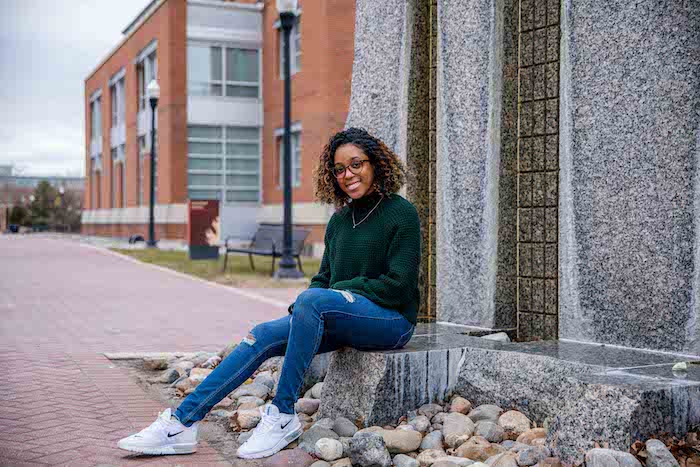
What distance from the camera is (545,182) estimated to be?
5109 millimetres

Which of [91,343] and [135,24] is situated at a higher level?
[135,24]

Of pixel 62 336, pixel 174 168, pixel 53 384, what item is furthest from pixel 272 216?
pixel 53 384

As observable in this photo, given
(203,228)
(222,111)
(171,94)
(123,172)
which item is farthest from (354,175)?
(123,172)

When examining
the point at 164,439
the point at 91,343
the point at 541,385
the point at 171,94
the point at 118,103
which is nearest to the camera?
the point at 164,439

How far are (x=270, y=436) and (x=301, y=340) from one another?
482mm

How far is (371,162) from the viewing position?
4.46 m

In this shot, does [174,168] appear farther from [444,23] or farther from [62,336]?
[444,23]

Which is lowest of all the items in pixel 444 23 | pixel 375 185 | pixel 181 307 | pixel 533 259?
pixel 181 307

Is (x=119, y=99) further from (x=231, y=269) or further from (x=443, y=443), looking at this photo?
(x=443, y=443)

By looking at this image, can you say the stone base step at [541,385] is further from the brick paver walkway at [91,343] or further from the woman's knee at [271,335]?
the brick paver walkway at [91,343]

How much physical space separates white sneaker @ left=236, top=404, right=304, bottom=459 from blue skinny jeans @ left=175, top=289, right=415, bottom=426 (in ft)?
0.15

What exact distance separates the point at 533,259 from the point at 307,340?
1.81 meters

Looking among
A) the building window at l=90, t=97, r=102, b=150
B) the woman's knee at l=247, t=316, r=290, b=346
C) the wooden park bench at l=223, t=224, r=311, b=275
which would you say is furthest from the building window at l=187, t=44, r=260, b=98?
the woman's knee at l=247, t=316, r=290, b=346

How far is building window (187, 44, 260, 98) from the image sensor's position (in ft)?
89.1
